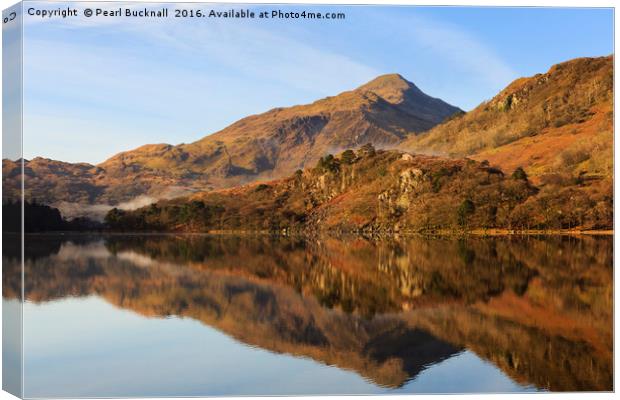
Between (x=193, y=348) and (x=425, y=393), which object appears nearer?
(x=425, y=393)

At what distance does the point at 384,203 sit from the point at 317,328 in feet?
198

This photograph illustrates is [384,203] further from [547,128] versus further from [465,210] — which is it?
Result: [547,128]

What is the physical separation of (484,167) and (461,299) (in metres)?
55.2

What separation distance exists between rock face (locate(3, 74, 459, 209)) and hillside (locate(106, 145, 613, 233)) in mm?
6833

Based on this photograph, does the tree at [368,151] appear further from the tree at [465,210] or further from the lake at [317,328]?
the lake at [317,328]

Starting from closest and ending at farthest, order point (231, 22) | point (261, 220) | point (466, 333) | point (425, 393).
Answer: point (425, 393) → point (231, 22) → point (466, 333) → point (261, 220)

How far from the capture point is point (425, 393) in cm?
1159

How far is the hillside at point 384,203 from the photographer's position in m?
56.7

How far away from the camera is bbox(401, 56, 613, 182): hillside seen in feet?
192

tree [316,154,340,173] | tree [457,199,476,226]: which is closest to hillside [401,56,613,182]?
tree [457,199,476,226]

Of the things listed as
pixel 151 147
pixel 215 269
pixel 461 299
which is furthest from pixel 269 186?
pixel 461 299

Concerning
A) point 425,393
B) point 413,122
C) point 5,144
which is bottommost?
point 425,393

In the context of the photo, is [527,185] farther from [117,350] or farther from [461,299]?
[117,350]

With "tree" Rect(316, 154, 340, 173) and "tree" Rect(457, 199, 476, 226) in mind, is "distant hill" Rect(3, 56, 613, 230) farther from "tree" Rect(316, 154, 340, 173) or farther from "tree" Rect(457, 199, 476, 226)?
"tree" Rect(457, 199, 476, 226)
